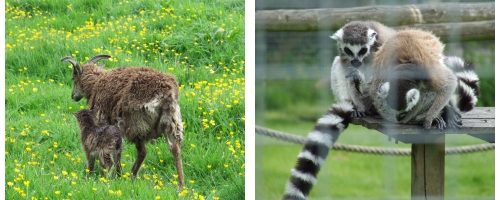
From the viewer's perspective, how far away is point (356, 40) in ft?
8.07

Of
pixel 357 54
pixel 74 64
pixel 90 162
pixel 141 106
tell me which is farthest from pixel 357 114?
pixel 74 64

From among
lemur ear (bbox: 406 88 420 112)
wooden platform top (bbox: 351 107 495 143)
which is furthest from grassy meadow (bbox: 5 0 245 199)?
lemur ear (bbox: 406 88 420 112)

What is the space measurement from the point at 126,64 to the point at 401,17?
3.82 feet

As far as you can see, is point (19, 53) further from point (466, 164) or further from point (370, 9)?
point (466, 164)

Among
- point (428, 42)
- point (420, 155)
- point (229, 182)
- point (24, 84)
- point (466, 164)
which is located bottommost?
point (466, 164)

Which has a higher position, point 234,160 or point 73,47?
point 73,47

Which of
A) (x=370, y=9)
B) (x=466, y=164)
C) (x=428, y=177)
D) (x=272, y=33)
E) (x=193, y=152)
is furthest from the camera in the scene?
(x=466, y=164)

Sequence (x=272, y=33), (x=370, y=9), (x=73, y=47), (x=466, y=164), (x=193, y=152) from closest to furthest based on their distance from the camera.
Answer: (x=272, y=33), (x=370, y=9), (x=193, y=152), (x=73, y=47), (x=466, y=164)

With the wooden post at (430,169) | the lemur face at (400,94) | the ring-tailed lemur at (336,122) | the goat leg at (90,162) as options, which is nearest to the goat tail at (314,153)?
the ring-tailed lemur at (336,122)

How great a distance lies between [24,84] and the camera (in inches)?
105

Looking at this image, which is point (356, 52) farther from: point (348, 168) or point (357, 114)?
point (348, 168)

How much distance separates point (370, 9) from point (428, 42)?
253mm

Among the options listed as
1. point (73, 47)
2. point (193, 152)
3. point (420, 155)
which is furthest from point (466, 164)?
point (73, 47)

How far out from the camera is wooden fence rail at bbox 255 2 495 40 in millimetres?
2043
